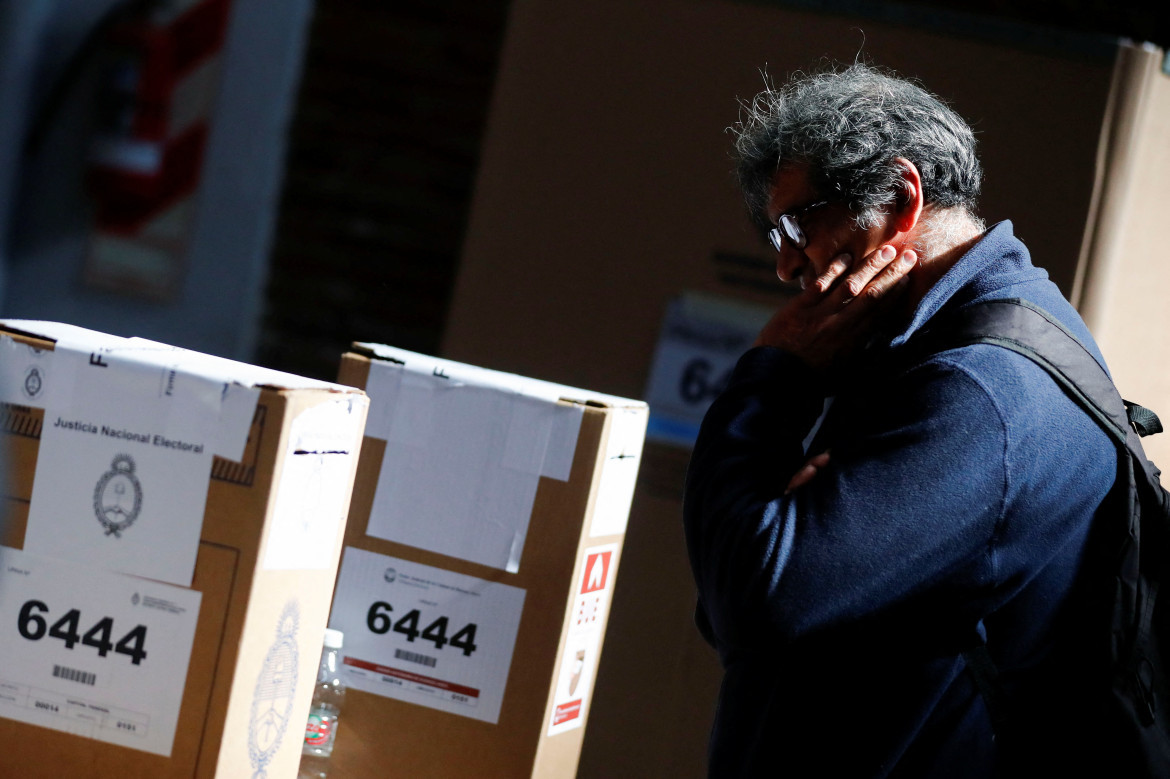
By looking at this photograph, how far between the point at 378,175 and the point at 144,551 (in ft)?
7.31

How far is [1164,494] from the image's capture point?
1194 millimetres

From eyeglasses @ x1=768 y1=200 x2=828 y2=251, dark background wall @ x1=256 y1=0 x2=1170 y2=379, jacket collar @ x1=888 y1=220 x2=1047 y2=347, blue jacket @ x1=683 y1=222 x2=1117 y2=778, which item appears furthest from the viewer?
dark background wall @ x1=256 y1=0 x2=1170 y2=379

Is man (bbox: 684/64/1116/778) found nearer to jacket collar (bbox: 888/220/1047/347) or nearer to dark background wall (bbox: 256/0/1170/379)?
jacket collar (bbox: 888/220/1047/347)

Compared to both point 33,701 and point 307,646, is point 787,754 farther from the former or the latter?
point 33,701

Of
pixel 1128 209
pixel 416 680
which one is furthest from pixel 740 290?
→ pixel 416 680

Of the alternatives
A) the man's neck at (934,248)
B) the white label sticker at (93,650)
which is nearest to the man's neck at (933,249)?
the man's neck at (934,248)

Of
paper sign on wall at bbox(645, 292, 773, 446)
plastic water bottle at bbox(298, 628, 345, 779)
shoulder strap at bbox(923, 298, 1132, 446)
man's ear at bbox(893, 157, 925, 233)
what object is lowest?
plastic water bottle at bbox(298, 628, 345, 779)

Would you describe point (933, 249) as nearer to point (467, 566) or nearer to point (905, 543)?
point (905, 543)

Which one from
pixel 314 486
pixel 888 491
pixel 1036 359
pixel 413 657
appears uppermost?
pixel 1036 359

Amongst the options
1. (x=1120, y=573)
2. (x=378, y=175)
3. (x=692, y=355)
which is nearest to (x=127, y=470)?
(x=1120, y=573)

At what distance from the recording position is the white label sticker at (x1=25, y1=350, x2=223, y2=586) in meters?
1.13

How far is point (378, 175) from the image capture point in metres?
3.23

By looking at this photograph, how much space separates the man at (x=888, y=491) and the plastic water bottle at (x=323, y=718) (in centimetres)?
47

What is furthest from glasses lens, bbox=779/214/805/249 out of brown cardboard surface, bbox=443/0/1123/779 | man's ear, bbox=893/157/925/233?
brown cardboard surface, bbox=443/0/1123/779
